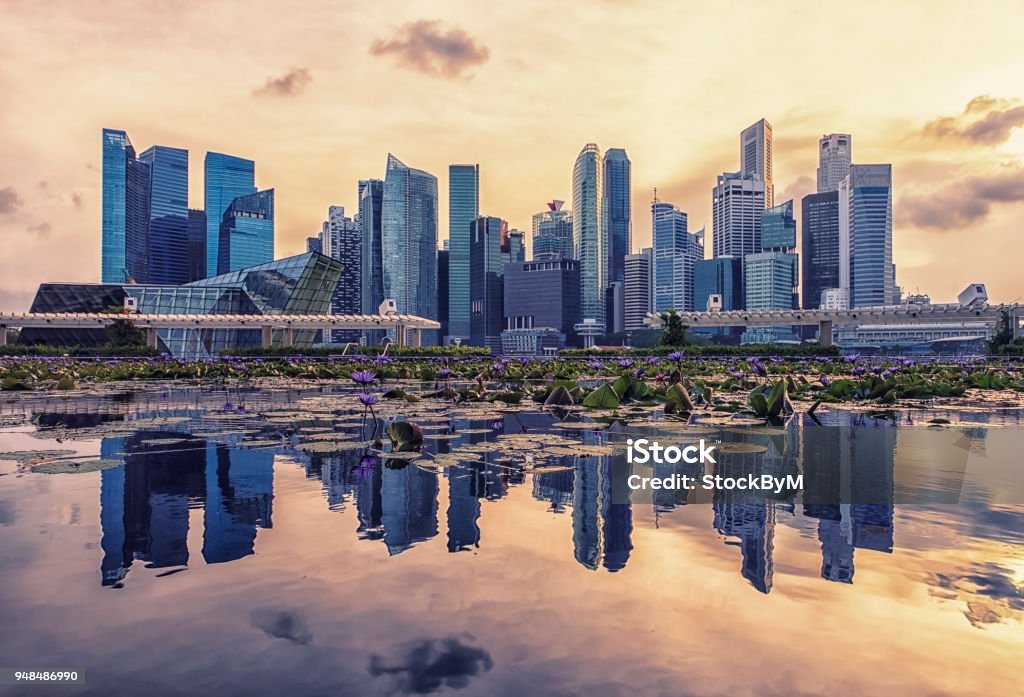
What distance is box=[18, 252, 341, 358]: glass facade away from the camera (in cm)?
7162

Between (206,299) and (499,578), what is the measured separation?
79.6 meters

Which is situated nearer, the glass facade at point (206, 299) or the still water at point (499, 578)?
the still water at point (499, 578)

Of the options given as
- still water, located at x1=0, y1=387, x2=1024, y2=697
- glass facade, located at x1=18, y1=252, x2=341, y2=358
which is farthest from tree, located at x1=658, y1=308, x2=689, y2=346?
still water, located at x1=0, y1=387, x2=1024, y2=697

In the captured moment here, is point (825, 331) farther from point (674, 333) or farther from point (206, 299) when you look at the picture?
point (206, 299)

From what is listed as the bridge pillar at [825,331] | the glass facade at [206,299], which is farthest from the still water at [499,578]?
the glass facade at [206,299]

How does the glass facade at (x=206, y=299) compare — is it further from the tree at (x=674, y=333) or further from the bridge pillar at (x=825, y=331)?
the bridge pillar at (x=825, y=331)

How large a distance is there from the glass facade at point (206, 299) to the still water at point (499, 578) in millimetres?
74366

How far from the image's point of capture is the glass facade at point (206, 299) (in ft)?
235

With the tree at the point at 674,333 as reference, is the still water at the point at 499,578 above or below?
below

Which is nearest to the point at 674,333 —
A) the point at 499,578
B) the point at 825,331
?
the point at 825,331

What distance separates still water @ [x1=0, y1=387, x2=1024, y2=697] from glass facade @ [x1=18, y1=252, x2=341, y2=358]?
244 feet

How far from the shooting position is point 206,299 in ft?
246

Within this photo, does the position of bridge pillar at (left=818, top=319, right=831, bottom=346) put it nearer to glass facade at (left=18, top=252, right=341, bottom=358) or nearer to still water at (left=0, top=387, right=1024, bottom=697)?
glass facade at (left=18, top=252, right=341, bottom=358)

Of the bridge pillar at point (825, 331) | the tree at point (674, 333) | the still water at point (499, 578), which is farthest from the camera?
the bridge pillar at point (825, 331)
